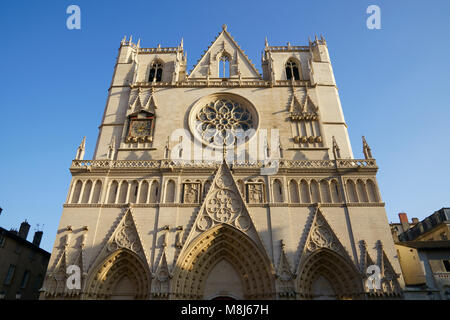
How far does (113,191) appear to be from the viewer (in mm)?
17672

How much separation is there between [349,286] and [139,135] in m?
16.4

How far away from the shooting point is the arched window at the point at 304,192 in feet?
55.9

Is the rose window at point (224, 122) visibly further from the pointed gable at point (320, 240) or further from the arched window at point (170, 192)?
the pointed gable at point (320, 240)

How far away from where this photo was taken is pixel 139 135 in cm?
2052

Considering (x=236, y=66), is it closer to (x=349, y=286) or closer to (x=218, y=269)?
(x=218, y=269)

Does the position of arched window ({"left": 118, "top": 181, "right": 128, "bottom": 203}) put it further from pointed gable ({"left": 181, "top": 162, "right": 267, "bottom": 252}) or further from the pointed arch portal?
the pointed arch portal

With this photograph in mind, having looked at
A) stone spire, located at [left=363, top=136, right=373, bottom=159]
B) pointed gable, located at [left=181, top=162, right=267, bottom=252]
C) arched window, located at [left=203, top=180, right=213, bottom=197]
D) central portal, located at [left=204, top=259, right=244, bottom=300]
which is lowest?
central portal, located at [left=204, top=259, right=244, bottom=300]

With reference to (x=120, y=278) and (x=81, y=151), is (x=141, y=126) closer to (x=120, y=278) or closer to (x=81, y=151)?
(x=81, y=151)

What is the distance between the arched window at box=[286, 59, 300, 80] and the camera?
24.6m

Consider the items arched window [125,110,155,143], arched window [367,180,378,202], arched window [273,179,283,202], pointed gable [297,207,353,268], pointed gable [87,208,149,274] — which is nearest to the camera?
pointed gable [297,207,353,268]

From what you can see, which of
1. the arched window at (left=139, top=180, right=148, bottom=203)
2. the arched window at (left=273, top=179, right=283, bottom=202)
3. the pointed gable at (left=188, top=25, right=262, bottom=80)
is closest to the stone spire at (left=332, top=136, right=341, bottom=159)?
the arched window at (left=273, top=179, right=283, bottom=202)

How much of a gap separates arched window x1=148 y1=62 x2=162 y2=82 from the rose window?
591 cm
